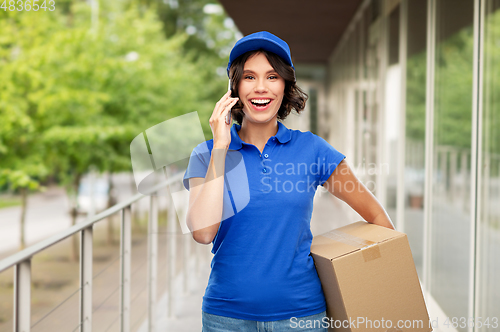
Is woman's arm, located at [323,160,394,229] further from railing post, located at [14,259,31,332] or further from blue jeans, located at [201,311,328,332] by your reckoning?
railing post, located at [14,259,31,332]

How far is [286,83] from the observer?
1571 millimetres

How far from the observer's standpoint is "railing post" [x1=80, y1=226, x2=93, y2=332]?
6.29 feet

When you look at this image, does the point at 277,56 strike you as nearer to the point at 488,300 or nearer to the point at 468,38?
the point at 468,38

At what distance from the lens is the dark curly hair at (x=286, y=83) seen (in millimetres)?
1490

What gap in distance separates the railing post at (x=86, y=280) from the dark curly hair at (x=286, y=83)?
0.81 metres

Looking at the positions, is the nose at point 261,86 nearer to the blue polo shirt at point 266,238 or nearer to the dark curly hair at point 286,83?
the dark curly hair at point 286,83

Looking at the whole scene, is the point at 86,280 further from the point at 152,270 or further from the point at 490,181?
the point at 490,181

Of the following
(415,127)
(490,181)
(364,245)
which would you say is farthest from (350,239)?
(415,127)

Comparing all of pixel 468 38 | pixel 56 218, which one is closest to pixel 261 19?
pixel 468 38

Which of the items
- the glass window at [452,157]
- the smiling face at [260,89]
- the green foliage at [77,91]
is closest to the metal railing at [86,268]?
the smiling face at [260,89]

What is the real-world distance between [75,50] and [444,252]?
28.4 ft

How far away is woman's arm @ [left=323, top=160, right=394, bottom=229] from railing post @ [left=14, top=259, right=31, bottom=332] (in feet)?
3.16

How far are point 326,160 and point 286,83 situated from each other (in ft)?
0.98

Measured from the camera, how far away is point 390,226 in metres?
1.58
